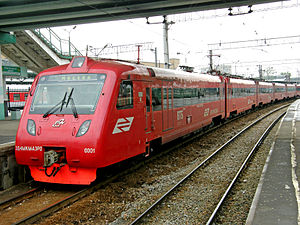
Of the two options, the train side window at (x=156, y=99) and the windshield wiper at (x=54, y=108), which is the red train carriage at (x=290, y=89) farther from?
the windshield wiper at (x=54, y=108)

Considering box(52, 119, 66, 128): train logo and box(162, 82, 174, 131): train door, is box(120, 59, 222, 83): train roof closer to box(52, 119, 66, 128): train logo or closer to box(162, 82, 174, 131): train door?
box(162, 82, 174, 131): train door

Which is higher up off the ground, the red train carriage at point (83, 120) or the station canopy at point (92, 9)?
the station canopy at point (92, 9)

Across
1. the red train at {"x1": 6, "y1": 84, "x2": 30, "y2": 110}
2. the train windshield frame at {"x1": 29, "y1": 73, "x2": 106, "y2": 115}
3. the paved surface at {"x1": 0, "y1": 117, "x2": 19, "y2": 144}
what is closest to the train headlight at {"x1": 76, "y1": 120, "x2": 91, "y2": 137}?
the train windshield frame at {"x1": 29, "y1": 73, "x2": 106, "y2": 115}

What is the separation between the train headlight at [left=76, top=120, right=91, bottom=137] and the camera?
6.77 m

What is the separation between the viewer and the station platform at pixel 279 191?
5.37 metres

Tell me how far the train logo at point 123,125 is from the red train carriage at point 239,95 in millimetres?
13499

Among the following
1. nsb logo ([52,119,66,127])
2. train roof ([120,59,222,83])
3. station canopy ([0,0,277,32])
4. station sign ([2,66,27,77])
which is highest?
station canopy ([0,0,277,32])

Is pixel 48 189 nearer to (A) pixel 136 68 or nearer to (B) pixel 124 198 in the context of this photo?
(B) pixel 124 198

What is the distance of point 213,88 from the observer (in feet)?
55.7

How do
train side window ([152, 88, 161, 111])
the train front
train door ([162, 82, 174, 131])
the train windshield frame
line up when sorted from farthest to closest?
train door ([162, 82, 174, 131]) < train side window ([152, 88, 161, 111]) < the train windshield frame < the train front

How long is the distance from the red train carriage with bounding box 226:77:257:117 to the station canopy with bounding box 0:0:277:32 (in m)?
6.70

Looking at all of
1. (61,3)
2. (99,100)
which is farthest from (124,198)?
(61,3)

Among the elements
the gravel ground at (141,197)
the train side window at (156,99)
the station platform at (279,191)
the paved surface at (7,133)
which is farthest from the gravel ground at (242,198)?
the paved surface at (7,133)

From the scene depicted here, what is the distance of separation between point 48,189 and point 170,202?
2.93 m
